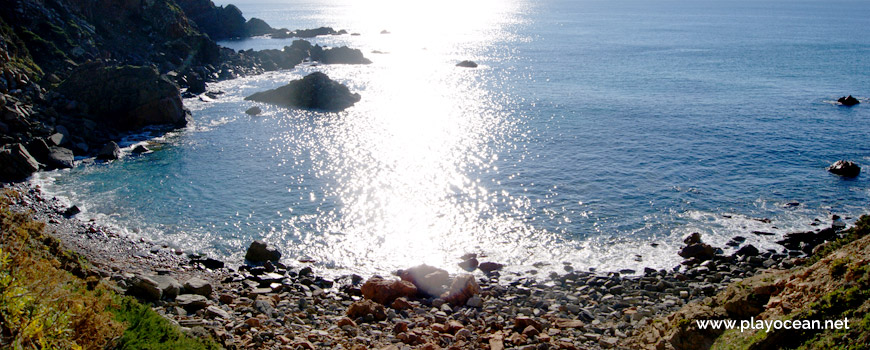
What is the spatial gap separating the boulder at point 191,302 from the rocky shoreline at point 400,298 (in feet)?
0.20

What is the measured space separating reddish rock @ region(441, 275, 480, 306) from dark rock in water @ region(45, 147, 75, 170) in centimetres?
3696

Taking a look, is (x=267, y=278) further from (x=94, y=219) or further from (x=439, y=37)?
(x=439, y=37)

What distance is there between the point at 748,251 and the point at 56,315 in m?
33.8

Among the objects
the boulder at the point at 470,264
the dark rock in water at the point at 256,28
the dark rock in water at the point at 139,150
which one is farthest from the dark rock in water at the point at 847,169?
the dark rock in water at the point at 256,28

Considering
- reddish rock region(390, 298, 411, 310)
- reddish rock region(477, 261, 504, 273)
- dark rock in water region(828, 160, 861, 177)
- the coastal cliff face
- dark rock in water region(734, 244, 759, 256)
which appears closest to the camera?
reddish rock region(390, 298, 411, 310)

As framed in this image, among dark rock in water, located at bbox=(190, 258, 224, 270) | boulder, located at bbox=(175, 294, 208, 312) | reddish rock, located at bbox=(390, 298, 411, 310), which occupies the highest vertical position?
boulder, located at bbox=(175, 294, 208, 312)

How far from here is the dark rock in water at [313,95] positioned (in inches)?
2995

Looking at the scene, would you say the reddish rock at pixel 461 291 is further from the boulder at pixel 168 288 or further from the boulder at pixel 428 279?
the boulder at pixel 168 288

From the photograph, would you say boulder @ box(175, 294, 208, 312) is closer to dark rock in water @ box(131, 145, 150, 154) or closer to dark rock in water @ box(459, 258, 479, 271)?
dark rock in water @ box(459, 258, 479, 271)

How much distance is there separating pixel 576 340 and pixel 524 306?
4.58 metres

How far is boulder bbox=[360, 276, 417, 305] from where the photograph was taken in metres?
27.3

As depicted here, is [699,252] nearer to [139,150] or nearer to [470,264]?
[470,264]

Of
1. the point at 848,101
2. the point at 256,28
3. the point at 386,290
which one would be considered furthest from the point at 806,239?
the point at 256,28

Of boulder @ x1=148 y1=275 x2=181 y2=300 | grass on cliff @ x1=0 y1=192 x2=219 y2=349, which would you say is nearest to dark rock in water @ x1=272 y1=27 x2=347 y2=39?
boulder @ x1=148 y1=275 x2=181 y2=300
